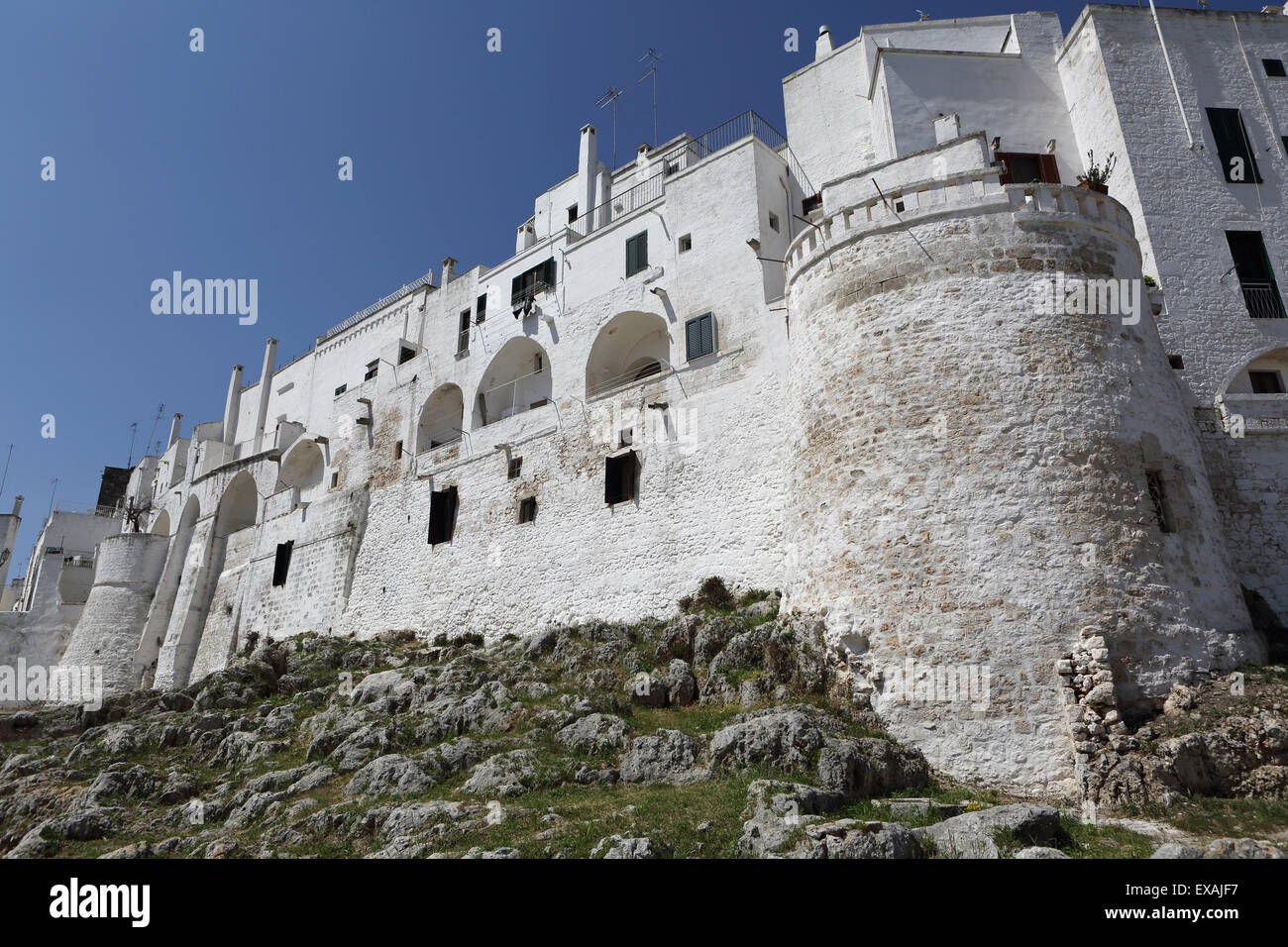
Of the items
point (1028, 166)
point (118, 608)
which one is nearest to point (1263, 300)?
point (1028, 166)

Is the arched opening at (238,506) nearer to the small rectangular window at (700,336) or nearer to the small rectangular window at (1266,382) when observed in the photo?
the small rectangular window at (700,336)

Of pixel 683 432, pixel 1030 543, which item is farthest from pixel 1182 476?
pixel 683 432

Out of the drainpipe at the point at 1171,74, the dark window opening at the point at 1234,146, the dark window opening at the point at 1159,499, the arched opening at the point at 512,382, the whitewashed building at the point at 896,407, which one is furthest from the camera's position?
the arched opening at the point at 512,382

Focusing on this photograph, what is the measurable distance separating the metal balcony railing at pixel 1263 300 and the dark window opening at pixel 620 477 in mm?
15398

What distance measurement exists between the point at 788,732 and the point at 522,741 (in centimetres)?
526

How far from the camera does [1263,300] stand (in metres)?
19.5

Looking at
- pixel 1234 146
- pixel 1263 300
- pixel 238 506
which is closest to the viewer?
pixel 1263 300

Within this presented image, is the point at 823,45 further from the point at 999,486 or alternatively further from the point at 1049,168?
the point at 999,486

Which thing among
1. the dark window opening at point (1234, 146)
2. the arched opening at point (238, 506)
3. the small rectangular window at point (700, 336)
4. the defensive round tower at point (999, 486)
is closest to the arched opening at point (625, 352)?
the small rectangular window at point (700, 336)

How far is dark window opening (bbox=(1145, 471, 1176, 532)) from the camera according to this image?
13836mm

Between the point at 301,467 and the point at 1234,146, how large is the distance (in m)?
36.4

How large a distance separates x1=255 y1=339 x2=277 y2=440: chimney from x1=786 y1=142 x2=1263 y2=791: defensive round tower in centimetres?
3630

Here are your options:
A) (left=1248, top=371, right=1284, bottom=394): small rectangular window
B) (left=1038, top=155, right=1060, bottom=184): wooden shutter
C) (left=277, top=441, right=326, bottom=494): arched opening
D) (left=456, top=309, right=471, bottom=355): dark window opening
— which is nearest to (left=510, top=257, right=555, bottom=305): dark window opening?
(left=456, top=309, right=471, bottom=355): dark window opening

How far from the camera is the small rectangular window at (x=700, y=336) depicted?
22.9m
